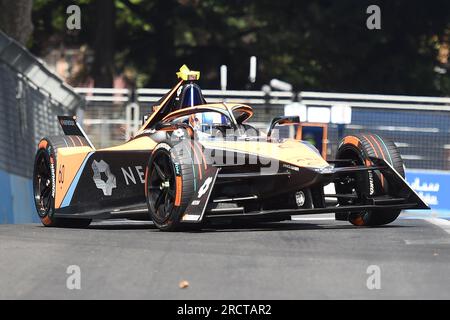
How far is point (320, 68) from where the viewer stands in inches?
1467

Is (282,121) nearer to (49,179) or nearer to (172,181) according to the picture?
(172,181)

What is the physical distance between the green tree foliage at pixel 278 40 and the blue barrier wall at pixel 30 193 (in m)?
12.4

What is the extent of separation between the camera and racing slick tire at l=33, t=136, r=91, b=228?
40.6ft

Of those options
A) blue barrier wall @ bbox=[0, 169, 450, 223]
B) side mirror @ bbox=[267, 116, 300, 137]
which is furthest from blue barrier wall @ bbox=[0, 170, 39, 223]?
side mirror @ bbox=[267, 116, 300, 137]

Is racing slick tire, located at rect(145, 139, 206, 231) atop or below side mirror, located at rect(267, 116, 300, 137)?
below

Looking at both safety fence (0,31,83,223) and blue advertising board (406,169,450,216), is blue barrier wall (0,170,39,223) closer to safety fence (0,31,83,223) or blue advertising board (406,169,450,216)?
safety fence (0,31,83,223)

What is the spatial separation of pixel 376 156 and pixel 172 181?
197 cm

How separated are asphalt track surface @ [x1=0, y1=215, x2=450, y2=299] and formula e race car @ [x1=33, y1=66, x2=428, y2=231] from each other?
1.25 feet

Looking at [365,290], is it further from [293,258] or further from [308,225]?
[308,225]

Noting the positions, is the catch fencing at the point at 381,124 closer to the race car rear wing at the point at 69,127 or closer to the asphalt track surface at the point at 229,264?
the race car rear wing at the point at 69,127

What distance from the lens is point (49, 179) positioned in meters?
12.7

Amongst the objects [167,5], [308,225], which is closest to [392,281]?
[308,225]

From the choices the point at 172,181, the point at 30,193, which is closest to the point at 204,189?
the point at 172,181

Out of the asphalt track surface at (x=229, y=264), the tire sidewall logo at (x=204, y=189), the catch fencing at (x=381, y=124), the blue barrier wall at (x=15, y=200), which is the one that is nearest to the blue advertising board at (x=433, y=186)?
the catch fencing at (x=381, y=124)
